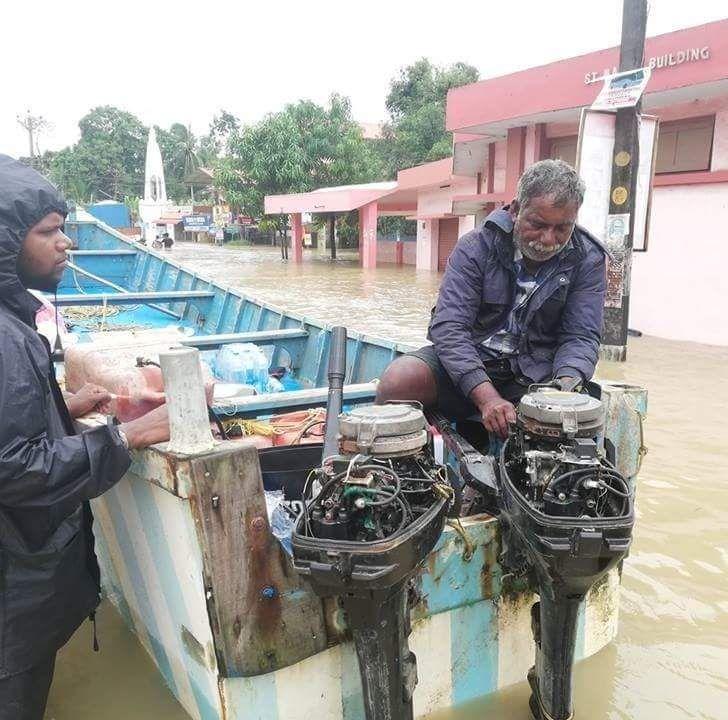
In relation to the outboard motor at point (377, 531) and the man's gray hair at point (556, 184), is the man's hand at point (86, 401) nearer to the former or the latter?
the outboard motor at point (377, 531)

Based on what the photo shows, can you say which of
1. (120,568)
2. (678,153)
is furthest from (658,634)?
(678,153)

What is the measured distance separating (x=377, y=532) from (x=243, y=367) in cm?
259

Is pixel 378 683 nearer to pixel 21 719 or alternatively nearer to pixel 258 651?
pixel 258 651

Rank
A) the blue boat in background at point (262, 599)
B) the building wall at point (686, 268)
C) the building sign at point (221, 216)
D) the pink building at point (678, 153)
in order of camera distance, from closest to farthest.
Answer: the blue boat in background at point (262, 599) → the pink building at point (678, 153) → the building wall at point (686, 268) → the building sign at point (221, 216)

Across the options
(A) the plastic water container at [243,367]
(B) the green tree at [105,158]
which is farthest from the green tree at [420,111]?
(B) the green tree at [105,158]

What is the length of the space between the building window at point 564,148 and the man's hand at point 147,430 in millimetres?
10698

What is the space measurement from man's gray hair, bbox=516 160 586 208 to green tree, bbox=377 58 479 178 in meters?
24.2

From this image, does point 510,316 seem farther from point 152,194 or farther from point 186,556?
point 152,194

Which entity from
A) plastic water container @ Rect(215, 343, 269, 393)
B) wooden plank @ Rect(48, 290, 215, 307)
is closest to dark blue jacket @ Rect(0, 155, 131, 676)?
plastic water container @ Rect(215, 343, 269, 393)

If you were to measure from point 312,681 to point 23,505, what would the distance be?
1.02 meters

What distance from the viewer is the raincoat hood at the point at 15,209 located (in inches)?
70.3

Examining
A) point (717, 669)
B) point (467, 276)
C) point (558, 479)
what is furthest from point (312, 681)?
point (717, 669)

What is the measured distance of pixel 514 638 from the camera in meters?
2.46

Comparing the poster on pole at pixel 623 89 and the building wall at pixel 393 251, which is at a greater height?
the poster on pole at pixel 623 89
